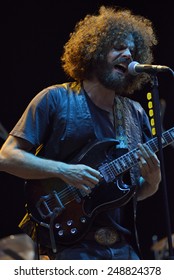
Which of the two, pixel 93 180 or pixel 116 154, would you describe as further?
pixel 116 154

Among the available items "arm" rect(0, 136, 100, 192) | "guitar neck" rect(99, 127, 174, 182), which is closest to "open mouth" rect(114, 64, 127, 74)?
"guitar neck" rect(99, 127, 174, 182)

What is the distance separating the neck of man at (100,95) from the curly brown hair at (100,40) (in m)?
0.09

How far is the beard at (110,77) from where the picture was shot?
2.61 m

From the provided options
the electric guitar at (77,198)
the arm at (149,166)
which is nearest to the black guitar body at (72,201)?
the electric guitar at (77,198)

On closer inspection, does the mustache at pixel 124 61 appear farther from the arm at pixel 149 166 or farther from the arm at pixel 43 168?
the arm at pixel 43 168

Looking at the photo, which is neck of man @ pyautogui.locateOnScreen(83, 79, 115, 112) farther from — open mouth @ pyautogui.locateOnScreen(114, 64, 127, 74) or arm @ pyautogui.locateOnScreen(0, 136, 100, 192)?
arm @ pyautogui.locateOnScreen(0, 136, 100, 192)

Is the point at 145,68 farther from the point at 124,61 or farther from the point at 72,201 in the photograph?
the point at 72,201

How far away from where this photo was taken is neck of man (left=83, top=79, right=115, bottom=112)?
2.61 m

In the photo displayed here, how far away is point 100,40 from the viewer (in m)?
2.73

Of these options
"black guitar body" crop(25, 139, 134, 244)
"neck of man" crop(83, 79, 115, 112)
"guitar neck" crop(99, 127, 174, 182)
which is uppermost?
"neck of man" crop(83, 79, 115, 112)

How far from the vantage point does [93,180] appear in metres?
2.30

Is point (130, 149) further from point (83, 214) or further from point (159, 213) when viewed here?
point (159, 213)
